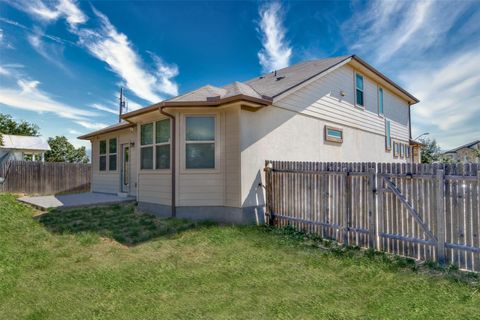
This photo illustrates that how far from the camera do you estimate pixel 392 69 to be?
14.1m

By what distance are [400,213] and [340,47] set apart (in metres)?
11.4

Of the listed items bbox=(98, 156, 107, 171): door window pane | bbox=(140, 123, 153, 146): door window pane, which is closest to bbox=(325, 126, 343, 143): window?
bbox=(140, 123, 153, 146): door window pane

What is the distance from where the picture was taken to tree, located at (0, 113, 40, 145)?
3938 cm

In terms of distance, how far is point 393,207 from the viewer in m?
4.70

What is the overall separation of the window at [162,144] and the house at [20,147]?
24.5 m

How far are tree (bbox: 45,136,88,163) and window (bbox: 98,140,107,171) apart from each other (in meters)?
30.0

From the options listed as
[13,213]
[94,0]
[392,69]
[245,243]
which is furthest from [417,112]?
[13,213]

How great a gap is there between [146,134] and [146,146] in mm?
418

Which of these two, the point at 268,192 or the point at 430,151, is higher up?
the point at 430,151

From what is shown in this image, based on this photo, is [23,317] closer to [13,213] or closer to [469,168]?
[469,168]

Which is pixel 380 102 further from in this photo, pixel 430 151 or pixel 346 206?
pixel 430 151

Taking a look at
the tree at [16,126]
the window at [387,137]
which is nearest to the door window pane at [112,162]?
the window at [387,137]

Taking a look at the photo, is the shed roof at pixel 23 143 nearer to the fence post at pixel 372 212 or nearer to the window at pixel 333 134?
the window at pixel 333 134

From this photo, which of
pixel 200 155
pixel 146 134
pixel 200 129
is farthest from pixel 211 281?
pixel 146 134
